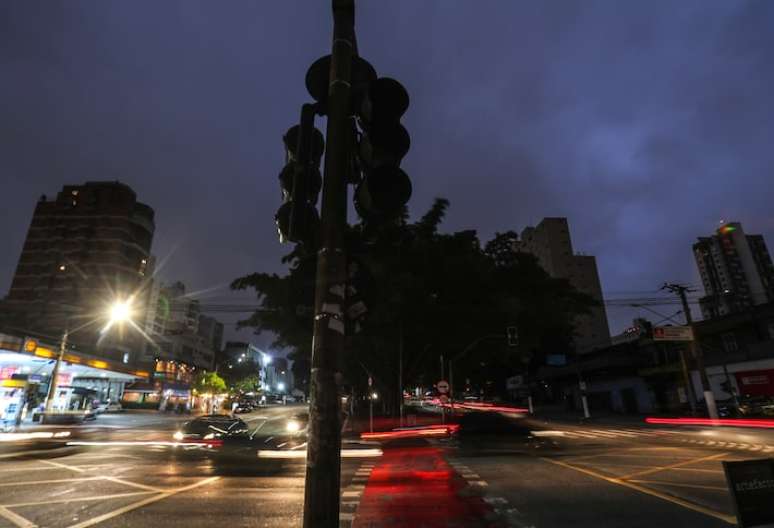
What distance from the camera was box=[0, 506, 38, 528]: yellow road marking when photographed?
674 cm

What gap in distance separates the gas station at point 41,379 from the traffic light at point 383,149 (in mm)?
34253

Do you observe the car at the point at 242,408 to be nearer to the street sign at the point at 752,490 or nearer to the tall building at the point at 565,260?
the street sign at the point at 752,490

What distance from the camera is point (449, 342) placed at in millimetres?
33344

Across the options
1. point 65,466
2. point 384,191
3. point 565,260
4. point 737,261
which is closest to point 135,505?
point 65,466

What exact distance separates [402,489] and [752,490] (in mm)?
6384

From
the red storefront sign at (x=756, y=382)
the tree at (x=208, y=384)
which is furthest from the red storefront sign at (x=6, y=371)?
the red storefront sign at (x=756, y=382)

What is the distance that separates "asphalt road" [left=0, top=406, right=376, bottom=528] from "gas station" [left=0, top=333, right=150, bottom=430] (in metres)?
20.7

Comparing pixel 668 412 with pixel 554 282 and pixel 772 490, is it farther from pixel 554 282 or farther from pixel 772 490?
pixel 772 490

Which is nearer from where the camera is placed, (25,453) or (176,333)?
(25,453)

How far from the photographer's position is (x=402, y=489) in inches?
373

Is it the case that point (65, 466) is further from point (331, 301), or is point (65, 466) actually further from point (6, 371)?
point (6, 371)

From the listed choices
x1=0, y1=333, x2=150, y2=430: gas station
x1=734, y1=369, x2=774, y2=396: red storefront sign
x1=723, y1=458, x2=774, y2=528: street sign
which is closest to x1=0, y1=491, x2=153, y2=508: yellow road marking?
x1=723, y1=458, x2=774, y2=528: street sign

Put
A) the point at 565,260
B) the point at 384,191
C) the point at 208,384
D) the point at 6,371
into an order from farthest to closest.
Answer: the point at 565,260 < the point at 208,384 < the point at 6,371 < the point at 384,191

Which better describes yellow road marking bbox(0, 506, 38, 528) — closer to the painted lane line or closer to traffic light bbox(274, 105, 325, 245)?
traffic light bbox(274, 105, 325, 245)
